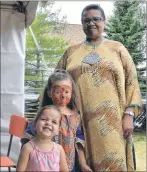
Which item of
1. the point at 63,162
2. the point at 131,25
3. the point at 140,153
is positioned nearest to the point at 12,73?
the point at 140,153

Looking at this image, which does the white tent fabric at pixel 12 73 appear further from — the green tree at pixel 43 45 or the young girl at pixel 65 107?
the young girl at pixel 65 107

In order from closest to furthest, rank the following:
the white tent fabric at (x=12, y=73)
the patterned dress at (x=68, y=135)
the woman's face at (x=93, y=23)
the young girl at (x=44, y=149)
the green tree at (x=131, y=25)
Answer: the young girl at (x=44, y=149) → the patterned dress at (x=68, y=135) → the woman's face at (x=93, y=23) → the white tent fabric at (x=12, y=73) → the green tree at (x=131, y=25)

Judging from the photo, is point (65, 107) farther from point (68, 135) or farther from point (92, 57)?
point (92, 57)

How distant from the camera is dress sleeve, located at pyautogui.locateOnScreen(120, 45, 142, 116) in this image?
4.59 ft

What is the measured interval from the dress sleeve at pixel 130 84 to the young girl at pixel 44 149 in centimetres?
33

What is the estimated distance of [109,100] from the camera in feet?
4.60

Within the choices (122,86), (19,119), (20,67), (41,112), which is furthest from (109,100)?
(20,67)

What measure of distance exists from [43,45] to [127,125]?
3.76 meters

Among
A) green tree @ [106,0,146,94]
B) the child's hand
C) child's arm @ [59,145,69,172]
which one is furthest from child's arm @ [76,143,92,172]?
green tree @ [106,0,146,94]

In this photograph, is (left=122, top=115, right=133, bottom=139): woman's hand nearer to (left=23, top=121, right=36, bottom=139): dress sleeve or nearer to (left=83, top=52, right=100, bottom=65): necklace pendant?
(left=83, top=52, right=100, bottom=65): necklace pendant

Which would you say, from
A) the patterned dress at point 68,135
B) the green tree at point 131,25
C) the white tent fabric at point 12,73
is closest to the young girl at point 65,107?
the patterned dress at point 68,135

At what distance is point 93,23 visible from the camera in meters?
1.36

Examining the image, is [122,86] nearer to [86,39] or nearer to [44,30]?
[86,39]

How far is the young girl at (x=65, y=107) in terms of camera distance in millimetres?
1245
